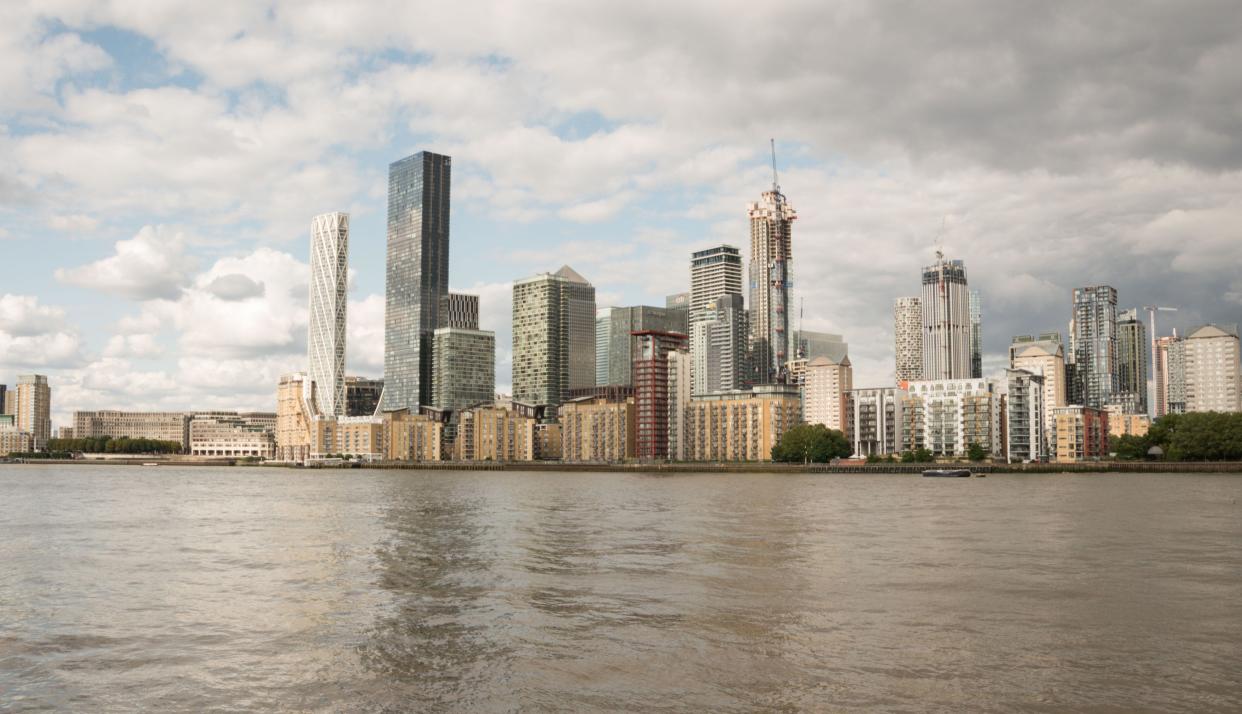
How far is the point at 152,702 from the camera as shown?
2152 cm

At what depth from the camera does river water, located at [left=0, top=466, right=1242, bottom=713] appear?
2205 cm

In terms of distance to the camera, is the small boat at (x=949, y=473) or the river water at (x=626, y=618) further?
the small boat at (x=949, y=473)

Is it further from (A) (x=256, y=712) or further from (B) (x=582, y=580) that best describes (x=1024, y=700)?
(B) (x=582, y=580)

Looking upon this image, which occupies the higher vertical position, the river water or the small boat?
the river water

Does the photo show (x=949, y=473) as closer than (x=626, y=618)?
No

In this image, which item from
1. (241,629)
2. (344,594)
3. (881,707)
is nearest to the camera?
(881,707)

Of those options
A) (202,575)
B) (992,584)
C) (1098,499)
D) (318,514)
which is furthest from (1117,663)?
(1098,499)

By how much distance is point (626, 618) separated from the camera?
3016 cm

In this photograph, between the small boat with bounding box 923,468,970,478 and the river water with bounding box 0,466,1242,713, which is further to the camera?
the small boat with bounding box 923,468,970,478

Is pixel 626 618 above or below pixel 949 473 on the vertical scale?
above

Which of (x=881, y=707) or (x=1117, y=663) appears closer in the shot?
(x=881, y=707)

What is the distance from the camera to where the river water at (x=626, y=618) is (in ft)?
72.3

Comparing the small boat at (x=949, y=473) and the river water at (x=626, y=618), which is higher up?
the river water at (x=626, y=618)

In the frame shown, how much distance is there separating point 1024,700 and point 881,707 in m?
3.32
